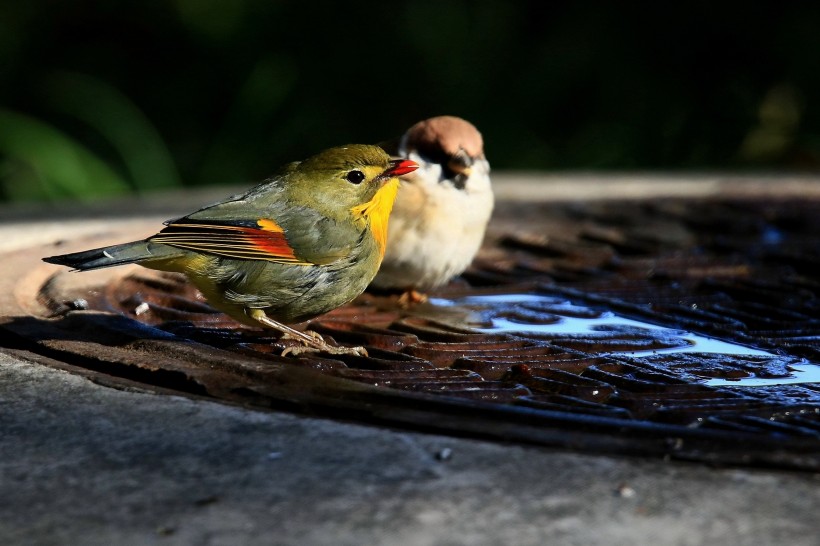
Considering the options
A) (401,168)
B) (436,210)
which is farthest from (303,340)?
(436,210)

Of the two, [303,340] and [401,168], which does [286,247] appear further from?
[401,168]

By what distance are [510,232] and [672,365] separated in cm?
172

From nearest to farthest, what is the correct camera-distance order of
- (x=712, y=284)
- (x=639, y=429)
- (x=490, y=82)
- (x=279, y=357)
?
(x=639, y=429) < (x=279, y=357) < (x=712, y=284) < (x=490, y=82)

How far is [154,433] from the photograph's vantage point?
2.10 metres

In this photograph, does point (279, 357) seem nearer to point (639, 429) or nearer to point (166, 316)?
point (166, 316)

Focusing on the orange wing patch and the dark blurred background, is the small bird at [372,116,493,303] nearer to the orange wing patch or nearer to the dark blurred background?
the orange wing patch

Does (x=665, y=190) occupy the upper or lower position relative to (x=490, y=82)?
lower

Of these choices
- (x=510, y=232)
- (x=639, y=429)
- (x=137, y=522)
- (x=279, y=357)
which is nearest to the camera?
(x=137, y=522)

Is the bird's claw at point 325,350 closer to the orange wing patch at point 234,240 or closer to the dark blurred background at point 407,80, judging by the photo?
the orange wing patch at point 234,240

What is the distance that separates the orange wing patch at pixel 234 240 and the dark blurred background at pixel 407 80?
468 centimetres

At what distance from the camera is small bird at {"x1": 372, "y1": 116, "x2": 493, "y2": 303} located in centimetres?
348

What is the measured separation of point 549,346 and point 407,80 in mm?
5833

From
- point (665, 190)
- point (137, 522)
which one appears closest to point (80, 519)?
point (137, 522)

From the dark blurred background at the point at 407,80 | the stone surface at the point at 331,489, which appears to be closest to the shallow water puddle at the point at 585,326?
the stone surface at the point at 331,489
